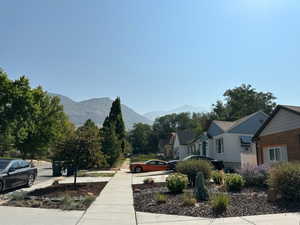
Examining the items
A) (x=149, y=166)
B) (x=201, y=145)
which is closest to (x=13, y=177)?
(x=149, y=166)

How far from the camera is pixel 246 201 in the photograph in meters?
9.11

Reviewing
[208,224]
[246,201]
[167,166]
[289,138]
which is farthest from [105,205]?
[167,166]

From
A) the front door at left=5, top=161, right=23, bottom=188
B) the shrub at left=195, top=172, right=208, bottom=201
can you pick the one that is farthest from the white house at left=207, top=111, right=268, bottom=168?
the front door at left=5, top=161, right=23, bottom=188

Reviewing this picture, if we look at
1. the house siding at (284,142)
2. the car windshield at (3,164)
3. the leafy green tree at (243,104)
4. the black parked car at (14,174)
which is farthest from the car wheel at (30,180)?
the leafy green tree at (243,104)

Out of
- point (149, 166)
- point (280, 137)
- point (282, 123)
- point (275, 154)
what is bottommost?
point (149, 166)

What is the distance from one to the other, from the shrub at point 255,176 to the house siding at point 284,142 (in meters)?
3.76

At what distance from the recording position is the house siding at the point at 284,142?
15.9 metres

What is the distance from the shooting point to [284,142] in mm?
17172

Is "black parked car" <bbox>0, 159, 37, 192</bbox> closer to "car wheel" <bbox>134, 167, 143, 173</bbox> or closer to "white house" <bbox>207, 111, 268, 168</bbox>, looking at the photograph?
"car wheel" <bbox>134, 167, 143, 173</bbox>

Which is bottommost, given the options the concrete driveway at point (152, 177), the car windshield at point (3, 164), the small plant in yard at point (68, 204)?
the concrete driveway at point (152, 177)

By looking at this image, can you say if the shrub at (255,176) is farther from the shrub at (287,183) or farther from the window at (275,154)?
the window at (275,154)

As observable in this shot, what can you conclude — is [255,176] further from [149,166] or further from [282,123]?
[149,166]

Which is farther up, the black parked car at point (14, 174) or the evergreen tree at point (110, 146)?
the evergreen tree at point (110, 146)

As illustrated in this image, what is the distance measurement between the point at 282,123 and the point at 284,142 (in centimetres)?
127
